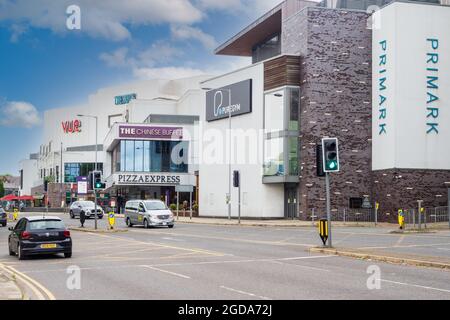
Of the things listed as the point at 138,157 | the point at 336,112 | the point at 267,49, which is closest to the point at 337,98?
the point at 336,112

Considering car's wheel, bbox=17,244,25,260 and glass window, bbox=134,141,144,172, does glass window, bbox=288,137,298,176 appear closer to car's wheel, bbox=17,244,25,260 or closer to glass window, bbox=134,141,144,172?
car's wheel, bbox=17,244,25,260

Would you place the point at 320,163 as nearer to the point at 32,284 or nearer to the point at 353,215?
the point at 32,284

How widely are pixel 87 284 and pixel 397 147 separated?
118ft

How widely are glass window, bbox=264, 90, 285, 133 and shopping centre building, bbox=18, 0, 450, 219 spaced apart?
0.08m

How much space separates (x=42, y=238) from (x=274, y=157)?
33.6 metres

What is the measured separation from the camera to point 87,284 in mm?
14836

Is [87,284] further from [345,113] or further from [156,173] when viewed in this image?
[156,173]

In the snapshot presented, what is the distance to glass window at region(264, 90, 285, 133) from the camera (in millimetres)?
52781

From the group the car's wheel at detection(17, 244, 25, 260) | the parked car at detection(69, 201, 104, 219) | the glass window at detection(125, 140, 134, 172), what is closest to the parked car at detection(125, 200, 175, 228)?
the parked car at detection(69, 201, 104, 219)

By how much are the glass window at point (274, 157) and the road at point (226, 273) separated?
25.7m

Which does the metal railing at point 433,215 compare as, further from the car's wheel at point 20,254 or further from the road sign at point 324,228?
the car's wheel at point 20,254

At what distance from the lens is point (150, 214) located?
138ft

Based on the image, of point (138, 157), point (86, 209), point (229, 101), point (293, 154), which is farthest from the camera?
point (138, 157)

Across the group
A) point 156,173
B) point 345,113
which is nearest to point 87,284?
point 345,113
